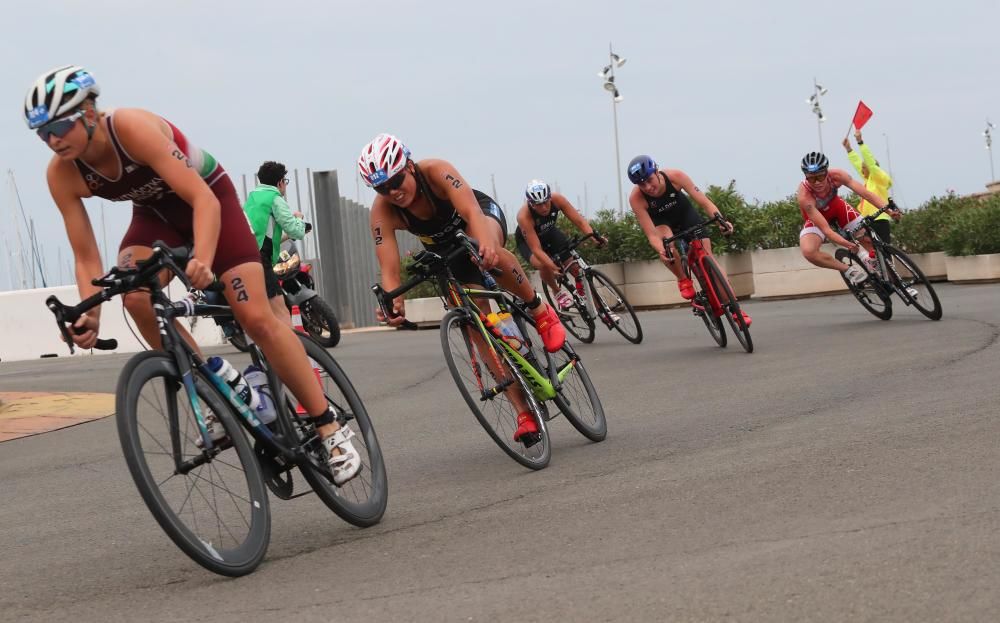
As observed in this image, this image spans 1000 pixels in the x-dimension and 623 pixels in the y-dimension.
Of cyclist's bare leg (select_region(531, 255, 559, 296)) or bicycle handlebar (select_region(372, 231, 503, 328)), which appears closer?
bicycle handlebar (select_region(372, 231, 503, 328))

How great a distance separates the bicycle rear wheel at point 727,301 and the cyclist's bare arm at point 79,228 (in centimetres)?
786

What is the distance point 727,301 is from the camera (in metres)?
12.9

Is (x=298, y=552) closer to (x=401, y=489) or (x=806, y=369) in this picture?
(x=401, y=489)

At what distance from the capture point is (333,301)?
27.0 m

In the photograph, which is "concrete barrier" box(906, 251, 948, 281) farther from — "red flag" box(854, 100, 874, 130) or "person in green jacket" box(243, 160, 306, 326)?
"person in green jacket" box(243, 160, 306, 326)

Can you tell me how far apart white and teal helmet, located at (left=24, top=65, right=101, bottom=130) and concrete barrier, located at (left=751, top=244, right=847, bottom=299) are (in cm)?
1885

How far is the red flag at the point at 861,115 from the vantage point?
1898 centimetres

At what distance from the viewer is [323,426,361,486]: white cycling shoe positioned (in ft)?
19.6

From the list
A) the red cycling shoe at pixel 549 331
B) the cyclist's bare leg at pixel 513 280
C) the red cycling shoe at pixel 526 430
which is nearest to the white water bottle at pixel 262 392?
the red cycling shoe at pixel 526 430

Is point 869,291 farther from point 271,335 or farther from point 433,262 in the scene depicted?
point 271,335

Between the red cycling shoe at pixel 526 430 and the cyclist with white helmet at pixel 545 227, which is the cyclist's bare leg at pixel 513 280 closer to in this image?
the red cycling shoe at pixel 526 430

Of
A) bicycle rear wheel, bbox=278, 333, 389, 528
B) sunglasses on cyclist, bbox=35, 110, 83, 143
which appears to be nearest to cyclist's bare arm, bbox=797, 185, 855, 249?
bicycle rear wheel, bbox=278, 333, 389, 528

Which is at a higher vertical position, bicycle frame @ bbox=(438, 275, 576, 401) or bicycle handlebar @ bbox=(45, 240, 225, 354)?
bicycle handlebar @ bbox=(45, 240, 225, 354)

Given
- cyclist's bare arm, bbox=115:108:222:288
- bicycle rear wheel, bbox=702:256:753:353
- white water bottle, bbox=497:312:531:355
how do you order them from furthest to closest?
bicycle rear wheel, bbox=702:256:753:353 → white water bottle, bbox=497:312:531:355 → cyclist's bare arm, bbox=115:108:222:288
